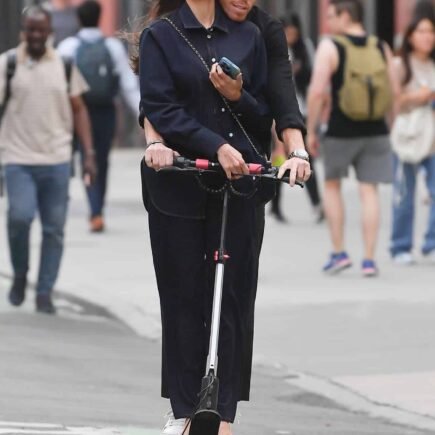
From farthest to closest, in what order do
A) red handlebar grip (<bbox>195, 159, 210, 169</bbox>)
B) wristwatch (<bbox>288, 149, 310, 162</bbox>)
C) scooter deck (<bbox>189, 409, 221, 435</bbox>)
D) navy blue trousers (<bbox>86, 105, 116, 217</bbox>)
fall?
1. navy blue trousers (<bbox>86, 105, 116, 217</bbox>)
2. wristwatch (<bbox>288, 149, 310, 162</bbox>)
3. red handlebar grip (<bbox>195, 159, 210, 169</bbox>)
4. scooter deck (<bbox>189, 409, 221, 435</bbox>)

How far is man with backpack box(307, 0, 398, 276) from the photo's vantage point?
38.4 ft

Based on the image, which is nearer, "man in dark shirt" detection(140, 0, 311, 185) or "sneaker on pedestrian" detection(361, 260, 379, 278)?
"man in dark shirt" detection(140, 0, 311, 185)

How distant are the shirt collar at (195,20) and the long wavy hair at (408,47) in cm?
634

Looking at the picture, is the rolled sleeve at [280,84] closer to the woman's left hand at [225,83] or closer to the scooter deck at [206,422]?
the woman's left hand at [225,83]

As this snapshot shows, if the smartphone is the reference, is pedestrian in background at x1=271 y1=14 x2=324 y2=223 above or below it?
below

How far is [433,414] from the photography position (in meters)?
7.60

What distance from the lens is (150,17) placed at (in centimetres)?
638

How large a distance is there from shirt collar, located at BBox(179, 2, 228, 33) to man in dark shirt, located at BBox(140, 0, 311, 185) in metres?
0.03

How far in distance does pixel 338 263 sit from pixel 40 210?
8.22 feet

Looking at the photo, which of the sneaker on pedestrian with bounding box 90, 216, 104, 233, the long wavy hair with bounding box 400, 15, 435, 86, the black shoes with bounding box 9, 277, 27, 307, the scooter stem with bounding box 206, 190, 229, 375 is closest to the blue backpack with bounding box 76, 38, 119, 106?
the sneaker on pedestrian with bounding box 90, 216, 104, 233

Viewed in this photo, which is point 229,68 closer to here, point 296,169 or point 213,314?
point 296,169

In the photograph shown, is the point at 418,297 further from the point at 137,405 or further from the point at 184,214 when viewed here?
the point at 184,214

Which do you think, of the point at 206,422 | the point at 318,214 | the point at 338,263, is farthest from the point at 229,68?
the point at 318,214

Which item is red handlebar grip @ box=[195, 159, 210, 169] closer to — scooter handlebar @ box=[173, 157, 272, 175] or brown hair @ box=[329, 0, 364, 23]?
scooter handlebar @ box=[173, 157, 272, 175]
